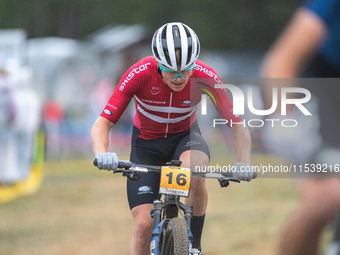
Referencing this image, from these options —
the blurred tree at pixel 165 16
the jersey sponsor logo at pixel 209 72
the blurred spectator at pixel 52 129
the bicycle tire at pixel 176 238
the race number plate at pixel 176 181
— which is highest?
the blurred tree at pixel 165 16

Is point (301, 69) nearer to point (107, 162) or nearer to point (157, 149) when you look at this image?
point (107, 162)

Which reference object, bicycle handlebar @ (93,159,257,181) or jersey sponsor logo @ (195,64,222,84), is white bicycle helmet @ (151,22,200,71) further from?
bicycle handlebar @ (93,159,257,181)

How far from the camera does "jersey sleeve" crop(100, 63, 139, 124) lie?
4004 mm

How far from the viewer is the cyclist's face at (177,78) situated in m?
3.83

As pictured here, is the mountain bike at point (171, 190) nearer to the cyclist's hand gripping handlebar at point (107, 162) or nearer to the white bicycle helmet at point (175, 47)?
the cyclist's hand gripping handlebar at point (107, 162)

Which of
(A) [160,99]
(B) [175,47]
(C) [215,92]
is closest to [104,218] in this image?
(A) [160,99]

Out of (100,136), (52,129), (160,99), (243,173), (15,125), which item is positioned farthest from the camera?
(52,129)

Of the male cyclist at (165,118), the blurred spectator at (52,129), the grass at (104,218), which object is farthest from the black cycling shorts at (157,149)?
the blurred spectator at (52,129)

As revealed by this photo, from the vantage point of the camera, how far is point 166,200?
12.2ft

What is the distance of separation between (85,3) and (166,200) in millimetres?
26502

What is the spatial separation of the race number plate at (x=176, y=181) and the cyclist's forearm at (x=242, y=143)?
2.09 feet

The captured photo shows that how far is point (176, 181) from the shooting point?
3.55m

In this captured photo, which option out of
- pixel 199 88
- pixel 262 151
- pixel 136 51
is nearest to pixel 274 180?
pixel 262 151

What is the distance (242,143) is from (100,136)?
46.4 inches
